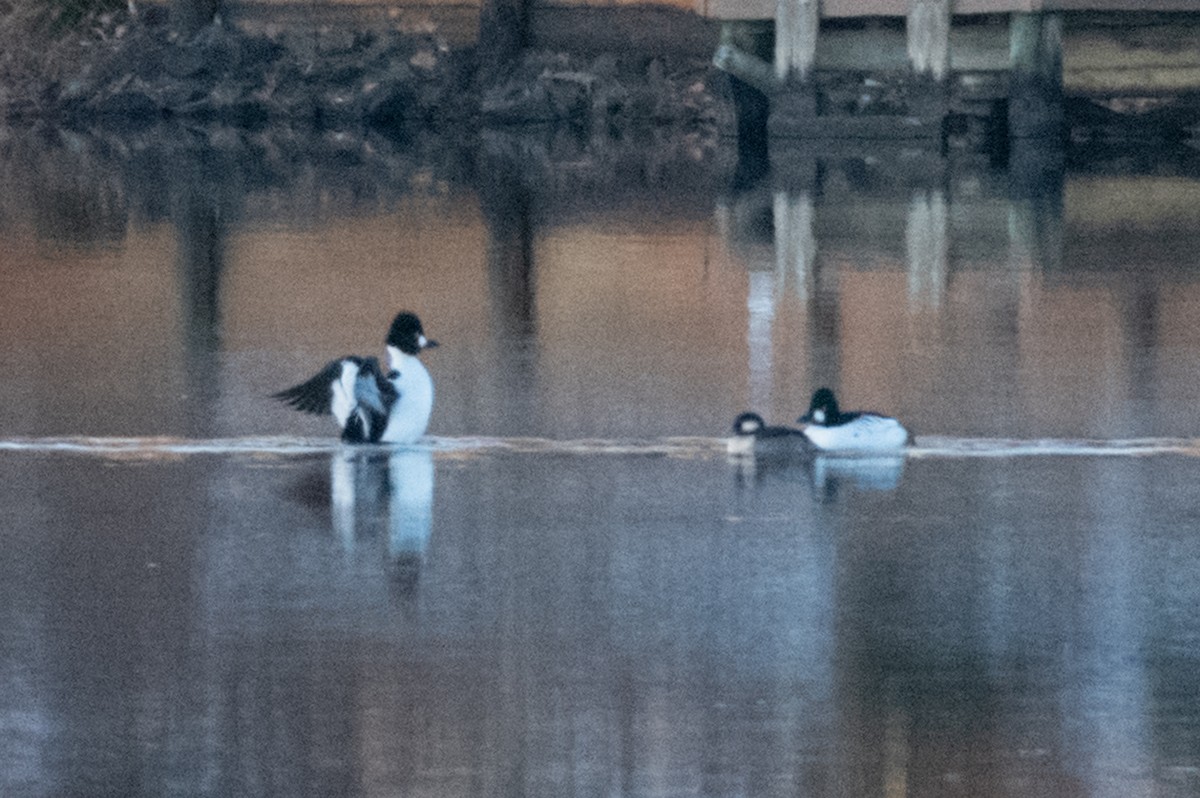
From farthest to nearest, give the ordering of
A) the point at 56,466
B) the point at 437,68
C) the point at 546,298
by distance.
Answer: the point at 437,68, the point at 546,298, the point at 56,466

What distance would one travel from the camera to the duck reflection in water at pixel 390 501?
25.1ft

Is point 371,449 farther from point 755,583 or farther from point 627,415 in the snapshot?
point 755,583

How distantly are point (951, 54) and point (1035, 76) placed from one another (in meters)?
0.84

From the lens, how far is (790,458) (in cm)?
922

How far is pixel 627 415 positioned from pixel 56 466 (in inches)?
91.3

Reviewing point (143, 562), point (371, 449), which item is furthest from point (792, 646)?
point (371, 449)

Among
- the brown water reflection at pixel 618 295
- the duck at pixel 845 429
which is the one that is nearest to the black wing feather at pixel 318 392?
the brown water reflection at pixel 618 295

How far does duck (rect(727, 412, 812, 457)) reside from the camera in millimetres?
9156

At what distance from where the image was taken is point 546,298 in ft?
45.7

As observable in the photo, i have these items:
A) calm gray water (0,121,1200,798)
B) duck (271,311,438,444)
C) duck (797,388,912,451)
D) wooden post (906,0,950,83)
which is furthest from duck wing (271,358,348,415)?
wooden post (906,0,950,83)

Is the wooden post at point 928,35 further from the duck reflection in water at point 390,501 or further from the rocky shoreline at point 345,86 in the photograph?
the duck reflection in water at point 390,501

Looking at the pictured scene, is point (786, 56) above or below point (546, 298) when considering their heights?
above

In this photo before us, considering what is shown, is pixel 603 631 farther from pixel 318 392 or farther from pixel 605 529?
pixel 318 392

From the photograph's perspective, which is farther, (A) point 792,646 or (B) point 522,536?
(B) point 522,536
